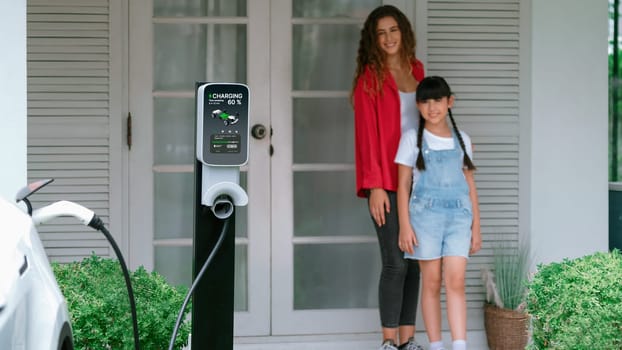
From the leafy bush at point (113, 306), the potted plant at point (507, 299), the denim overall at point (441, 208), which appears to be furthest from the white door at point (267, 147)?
the leafy bush at point (113, 306)

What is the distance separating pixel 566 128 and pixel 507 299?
0.88 metres

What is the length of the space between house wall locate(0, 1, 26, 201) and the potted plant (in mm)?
2387

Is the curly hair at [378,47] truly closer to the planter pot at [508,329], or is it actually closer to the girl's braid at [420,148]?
the girl's braid at [420,148]

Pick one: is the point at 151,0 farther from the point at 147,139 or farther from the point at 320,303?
the point at 320,303

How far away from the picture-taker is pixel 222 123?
2516 millimetres

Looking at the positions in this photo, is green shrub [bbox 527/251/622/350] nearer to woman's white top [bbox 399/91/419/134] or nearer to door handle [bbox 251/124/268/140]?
woman's white top [bbox 399/91/419/134]

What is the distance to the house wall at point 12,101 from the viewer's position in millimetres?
3000

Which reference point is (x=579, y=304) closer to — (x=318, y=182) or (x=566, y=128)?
(x=566, y=128)

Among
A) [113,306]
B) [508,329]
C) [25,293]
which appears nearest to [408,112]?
[508,329]

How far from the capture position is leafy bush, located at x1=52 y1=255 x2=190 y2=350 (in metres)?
2.98

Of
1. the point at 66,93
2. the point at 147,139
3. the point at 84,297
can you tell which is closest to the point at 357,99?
the point at 147,139

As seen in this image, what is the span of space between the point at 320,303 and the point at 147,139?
117cm

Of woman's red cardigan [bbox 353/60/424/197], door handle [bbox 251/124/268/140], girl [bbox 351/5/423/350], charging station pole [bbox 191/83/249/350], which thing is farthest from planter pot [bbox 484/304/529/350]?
charging station pole [bbox 191/83/249/350]

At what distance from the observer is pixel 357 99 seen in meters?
4.23
